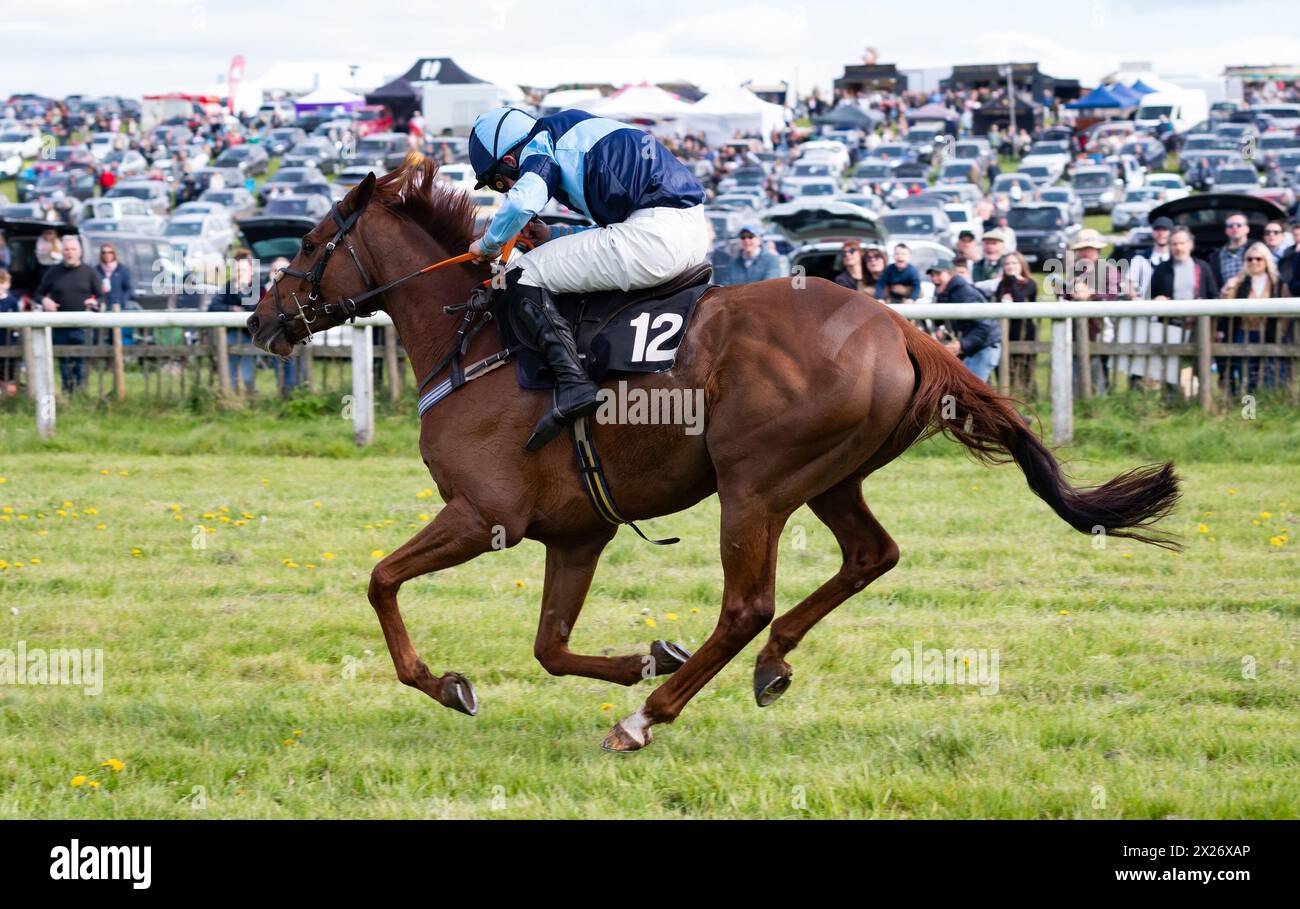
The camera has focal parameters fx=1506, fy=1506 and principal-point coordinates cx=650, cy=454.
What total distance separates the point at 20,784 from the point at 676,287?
9.18ft

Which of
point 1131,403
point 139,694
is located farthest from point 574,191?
point 1131,403

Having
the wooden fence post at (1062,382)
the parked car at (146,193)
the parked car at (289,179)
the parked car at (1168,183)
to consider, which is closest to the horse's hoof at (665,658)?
the wooden fence post at (1062,382)

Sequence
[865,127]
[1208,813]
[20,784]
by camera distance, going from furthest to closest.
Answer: [865,127]
[20,784]
[1208,813]

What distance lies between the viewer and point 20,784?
4.91m

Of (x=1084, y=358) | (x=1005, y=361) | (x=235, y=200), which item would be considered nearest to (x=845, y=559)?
(x=1005, y=361)

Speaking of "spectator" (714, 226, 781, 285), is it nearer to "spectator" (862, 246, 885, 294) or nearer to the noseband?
"spectator" (862, 246, 885, 294)

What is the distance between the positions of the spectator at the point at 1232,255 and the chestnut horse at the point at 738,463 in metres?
7.94

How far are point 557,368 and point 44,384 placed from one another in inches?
327

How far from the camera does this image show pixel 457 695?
529 centimetres

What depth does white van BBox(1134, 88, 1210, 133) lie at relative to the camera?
52.8m

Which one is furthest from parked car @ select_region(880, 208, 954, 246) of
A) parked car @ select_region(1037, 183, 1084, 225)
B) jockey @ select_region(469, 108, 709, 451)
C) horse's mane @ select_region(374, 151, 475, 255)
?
jockey @ select_region(469, 108, 709, 451)

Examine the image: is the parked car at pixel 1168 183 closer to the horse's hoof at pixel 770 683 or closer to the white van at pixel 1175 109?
the white van at pixel 1175 109

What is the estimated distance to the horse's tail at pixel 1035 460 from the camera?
5.40 m

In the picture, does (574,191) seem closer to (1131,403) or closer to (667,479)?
(667,479)
